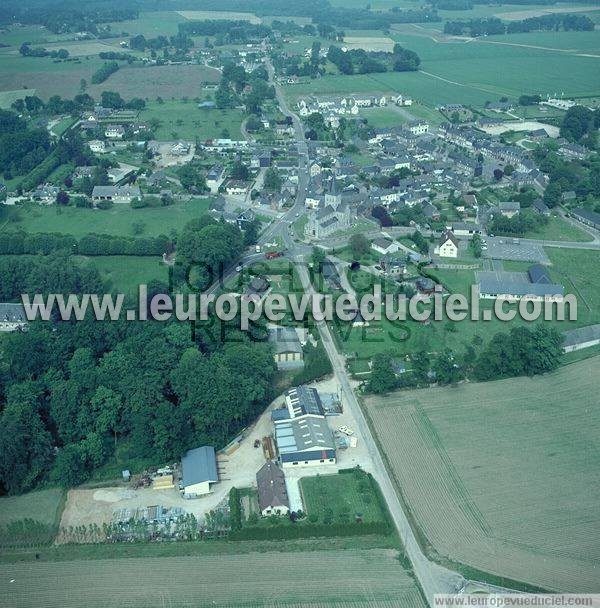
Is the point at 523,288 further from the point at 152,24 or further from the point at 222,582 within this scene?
the point at 152,24

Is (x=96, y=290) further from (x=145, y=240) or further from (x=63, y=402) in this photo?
(x=63, y=402)

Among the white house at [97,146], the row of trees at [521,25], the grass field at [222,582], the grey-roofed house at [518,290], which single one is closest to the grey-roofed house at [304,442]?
the grass field at [222,582]

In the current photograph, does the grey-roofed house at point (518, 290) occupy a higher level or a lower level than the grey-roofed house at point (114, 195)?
higher

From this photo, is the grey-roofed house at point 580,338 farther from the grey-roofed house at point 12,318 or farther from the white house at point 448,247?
the grey-roofed house at point 12,318

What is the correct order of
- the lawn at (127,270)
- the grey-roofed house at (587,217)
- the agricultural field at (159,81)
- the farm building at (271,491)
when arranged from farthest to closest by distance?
the agricultural field at (159,81)
the grey-roofed house at (587,217)
the lawn at (127,270)
the farm building at (271,491)

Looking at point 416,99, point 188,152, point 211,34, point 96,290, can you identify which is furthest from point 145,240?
point 211,34
